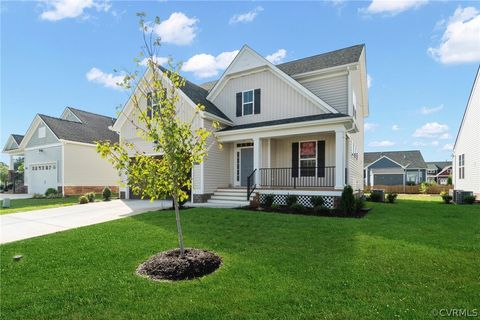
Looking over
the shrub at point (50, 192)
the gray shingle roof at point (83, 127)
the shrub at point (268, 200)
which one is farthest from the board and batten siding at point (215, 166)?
the gray shingle roof at point (83, 127)

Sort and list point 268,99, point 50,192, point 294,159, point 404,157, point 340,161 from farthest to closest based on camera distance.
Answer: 1. point 404,157
2. point 50,192
3. point 268,99
4. point 294,159
5. point 340,161

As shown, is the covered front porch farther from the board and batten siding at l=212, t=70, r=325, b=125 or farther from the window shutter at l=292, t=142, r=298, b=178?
the board and batten siding at l=212, t=70, r=325, b=125

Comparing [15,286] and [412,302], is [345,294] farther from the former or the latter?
[15,286]

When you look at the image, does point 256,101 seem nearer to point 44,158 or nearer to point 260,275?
point 260,275

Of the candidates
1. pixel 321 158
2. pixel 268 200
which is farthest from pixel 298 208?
pixel 321 158

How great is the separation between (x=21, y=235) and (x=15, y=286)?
13.1 feet

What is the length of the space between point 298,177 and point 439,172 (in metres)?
50.6

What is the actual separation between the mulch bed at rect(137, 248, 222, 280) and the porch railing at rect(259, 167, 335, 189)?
8216 mm

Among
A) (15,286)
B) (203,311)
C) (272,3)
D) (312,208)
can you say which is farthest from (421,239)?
(272,3)

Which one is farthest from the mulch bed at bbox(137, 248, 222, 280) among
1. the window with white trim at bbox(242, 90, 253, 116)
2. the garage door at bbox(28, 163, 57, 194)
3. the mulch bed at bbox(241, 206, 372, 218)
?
the garage door at bbox(28, 163, 57, 194)

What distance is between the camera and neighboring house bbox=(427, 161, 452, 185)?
46487mm

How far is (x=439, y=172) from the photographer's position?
49.4m

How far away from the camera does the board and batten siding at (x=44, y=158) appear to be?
65.5 ft

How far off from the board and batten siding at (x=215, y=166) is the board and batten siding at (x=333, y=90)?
552 cm
